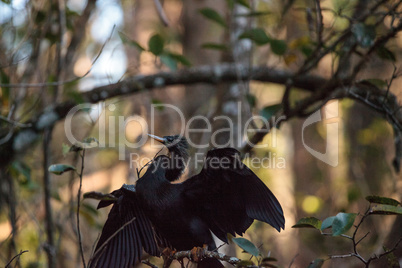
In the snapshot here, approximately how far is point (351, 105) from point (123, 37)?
4770 mm

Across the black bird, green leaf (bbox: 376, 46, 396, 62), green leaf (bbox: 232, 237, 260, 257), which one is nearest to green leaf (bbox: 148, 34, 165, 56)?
the black bird

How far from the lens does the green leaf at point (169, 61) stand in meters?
4.36

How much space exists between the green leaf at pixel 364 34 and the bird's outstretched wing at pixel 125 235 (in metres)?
2.26

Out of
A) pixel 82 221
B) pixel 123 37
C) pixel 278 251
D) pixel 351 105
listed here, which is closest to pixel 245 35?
pixel 123 37

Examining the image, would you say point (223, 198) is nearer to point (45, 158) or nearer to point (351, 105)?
point (45, 158)

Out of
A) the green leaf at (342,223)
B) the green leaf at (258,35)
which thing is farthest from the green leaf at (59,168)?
the green leaf at (258,35)

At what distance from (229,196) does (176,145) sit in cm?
68

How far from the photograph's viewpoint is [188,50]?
7008 millimetres

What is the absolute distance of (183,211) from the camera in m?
3.28

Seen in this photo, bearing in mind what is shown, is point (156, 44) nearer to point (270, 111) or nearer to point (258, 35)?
point (258, 35)

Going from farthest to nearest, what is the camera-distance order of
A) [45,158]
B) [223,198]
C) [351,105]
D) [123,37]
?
[351,105], [45,158], [123,37], [223,198]

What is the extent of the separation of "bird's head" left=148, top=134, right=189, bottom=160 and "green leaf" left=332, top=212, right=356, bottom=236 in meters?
1.51

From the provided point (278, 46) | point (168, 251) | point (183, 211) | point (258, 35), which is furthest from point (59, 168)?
point (278, 46)

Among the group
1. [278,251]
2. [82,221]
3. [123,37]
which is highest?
[123,37]
